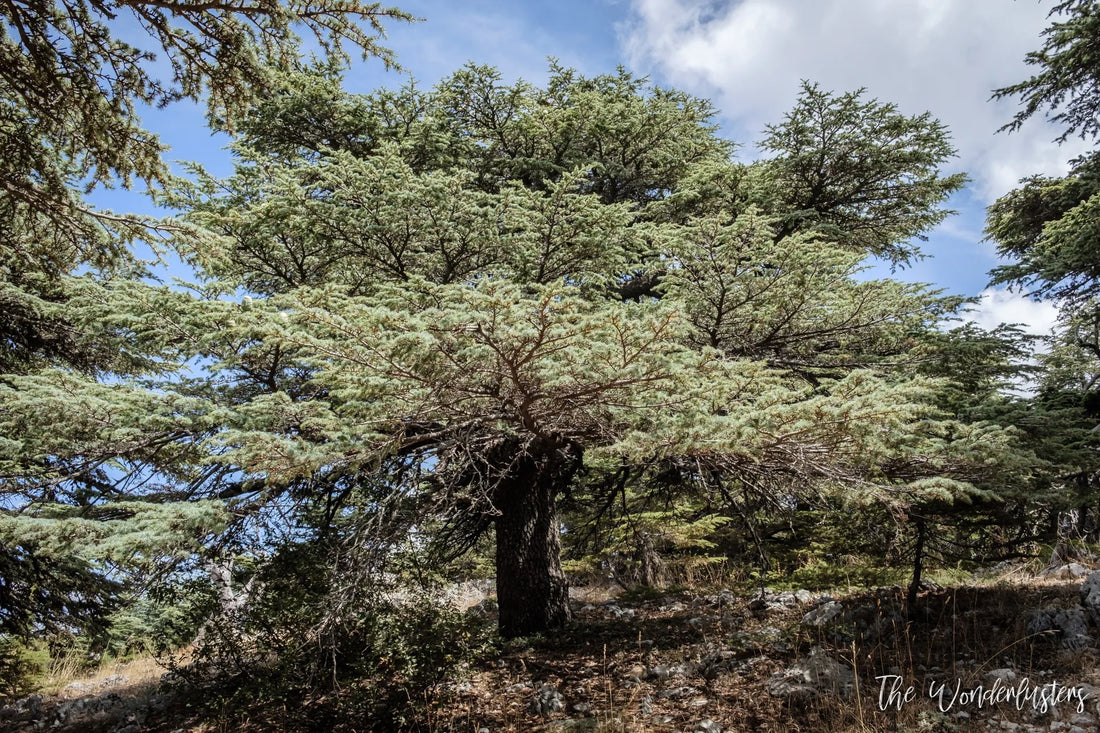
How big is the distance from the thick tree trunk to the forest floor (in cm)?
38

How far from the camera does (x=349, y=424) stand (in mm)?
5148

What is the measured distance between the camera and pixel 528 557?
7395mm

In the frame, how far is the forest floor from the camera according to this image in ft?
14.1

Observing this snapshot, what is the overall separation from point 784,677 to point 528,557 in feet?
11.2

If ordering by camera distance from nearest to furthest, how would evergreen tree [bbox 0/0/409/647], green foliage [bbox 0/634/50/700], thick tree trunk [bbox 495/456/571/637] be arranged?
evergreen tree [bbox 0/0/409/647] → thick tree trunk [bbox 495/456/571/637] → green foliage [bbox 0/634/50/700]

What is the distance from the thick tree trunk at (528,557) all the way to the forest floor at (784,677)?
1.24ft

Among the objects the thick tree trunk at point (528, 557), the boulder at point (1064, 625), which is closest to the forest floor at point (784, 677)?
the boulder at point (1064, 625)

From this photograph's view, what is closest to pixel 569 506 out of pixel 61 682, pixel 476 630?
pixel 476 630

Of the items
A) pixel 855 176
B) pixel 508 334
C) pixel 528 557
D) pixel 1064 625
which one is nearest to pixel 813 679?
pixel 1064 625

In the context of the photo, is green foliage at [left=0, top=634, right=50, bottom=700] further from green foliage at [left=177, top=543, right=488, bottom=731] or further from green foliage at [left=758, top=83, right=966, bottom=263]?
green foliage at [left=758, top=83, right=966, bottom=263]

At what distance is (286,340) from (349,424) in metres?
1.36

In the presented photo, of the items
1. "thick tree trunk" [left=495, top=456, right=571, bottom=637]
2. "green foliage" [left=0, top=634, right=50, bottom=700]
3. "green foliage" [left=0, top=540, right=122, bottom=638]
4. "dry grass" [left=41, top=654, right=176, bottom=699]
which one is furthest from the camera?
"dry grass" [left=41, top=654, right=176, bottom=699]

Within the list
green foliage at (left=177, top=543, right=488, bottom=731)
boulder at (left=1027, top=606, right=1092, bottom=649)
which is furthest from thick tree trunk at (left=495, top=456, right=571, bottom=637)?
boulder at (left=1027, top=606, right=1092, bottom=649)

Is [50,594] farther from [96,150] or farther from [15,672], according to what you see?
[96,150]
